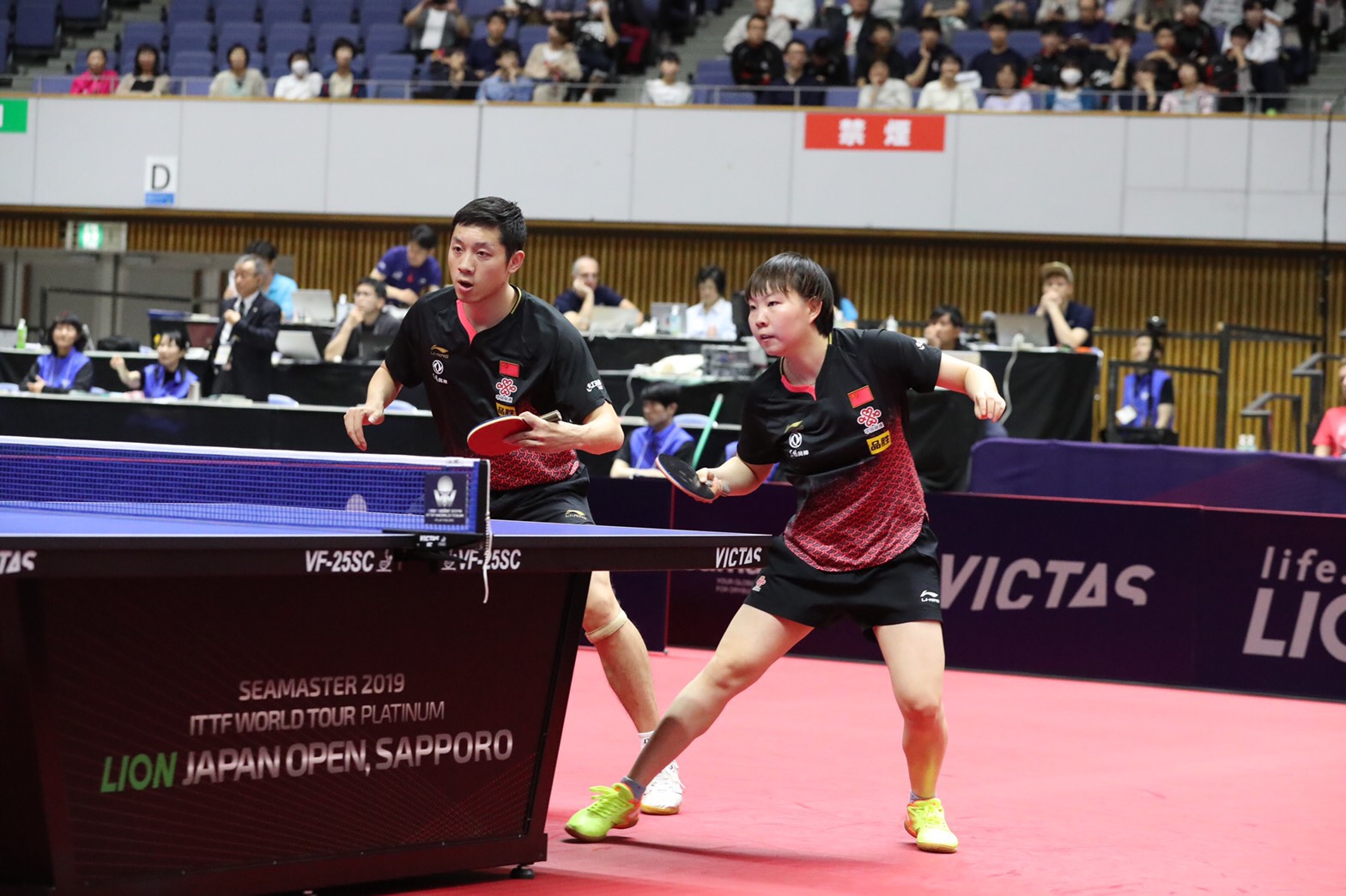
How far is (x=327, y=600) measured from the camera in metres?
3.55

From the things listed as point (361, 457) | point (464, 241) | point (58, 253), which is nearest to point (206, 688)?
point (361, 457)

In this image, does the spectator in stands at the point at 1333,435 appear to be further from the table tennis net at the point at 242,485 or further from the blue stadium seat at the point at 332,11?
the blue stadium seat at the point at 332,11

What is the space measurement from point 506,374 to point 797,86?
541 inches

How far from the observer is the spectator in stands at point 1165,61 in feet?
54.8

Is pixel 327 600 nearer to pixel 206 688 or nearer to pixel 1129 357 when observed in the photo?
pixel 206 688

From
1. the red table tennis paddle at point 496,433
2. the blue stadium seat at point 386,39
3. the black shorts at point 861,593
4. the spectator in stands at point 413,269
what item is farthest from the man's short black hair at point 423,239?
the red table tennis paddle at point 496,433

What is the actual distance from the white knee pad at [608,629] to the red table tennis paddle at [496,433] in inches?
36.7

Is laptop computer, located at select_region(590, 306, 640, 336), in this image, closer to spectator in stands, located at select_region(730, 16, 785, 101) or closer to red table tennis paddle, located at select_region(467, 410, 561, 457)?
spectator in stands, located at select_region(730, 16, 785, 101)

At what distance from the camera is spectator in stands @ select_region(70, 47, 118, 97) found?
62.4ft

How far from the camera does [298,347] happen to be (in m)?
12.8

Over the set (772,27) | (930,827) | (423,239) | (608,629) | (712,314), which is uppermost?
(772,27)

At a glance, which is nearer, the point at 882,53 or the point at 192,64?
the point at 882,53

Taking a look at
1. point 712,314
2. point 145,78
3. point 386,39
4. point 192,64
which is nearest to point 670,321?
point 712,314

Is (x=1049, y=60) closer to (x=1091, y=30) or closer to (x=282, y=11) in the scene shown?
(x=1091, y=30)
